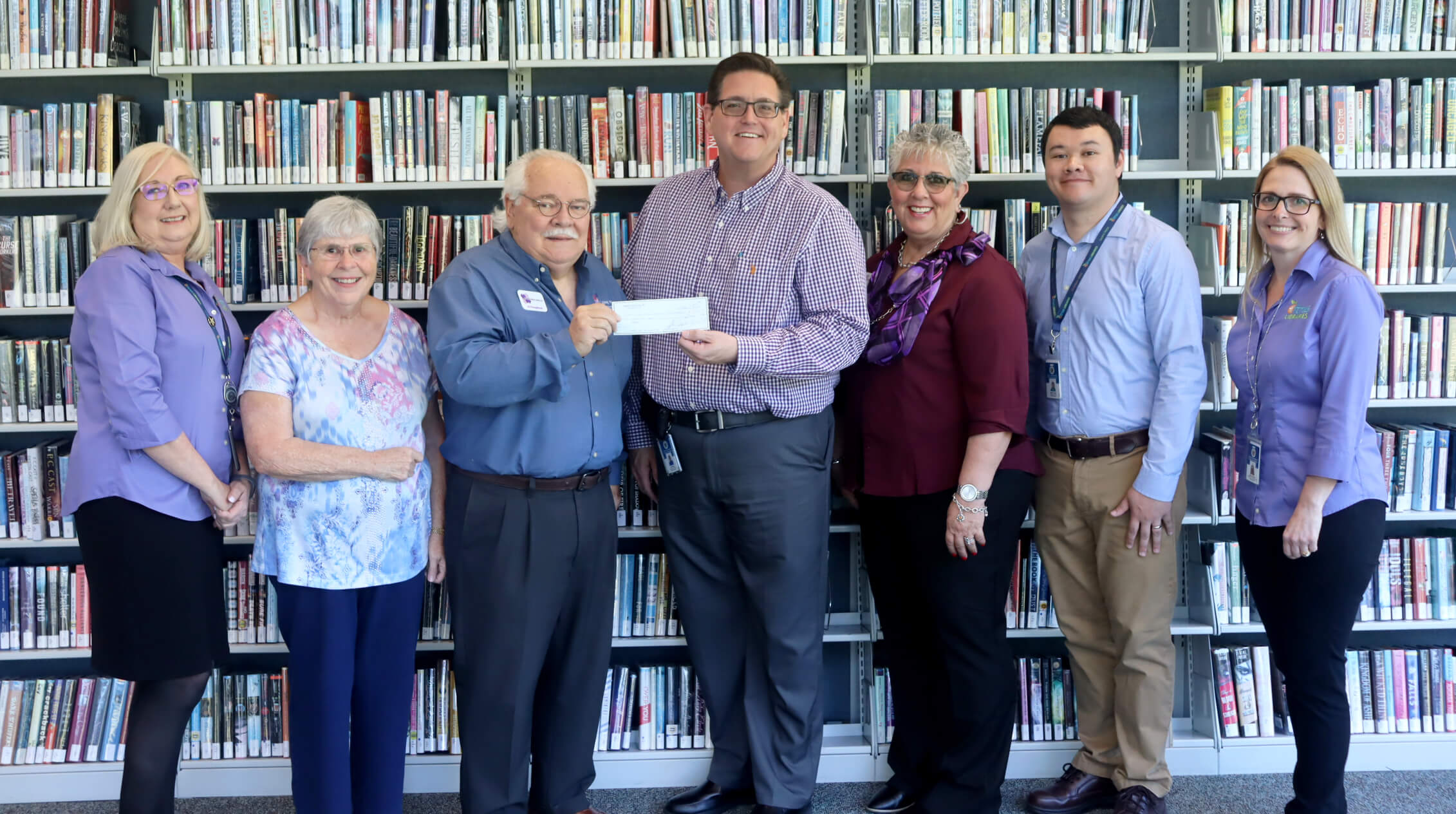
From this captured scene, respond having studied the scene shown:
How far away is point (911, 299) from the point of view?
9.77 feet

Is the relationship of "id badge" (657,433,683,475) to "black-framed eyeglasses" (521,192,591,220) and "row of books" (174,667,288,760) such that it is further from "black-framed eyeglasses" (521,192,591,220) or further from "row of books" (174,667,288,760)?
"row of books" (174,667,288,760)

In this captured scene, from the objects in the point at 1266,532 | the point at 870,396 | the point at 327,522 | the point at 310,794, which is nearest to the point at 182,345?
the point at 327,522

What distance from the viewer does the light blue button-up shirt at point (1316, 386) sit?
266cm

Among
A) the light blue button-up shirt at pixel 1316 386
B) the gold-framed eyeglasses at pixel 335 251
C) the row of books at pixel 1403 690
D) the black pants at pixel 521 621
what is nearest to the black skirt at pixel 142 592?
the black pants at pixel 521 621

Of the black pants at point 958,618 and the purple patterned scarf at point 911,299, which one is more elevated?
the purple patterned scarf at point 911,299

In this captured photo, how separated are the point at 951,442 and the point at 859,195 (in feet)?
3.33

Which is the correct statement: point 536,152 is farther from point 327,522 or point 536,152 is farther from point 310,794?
point 310,794

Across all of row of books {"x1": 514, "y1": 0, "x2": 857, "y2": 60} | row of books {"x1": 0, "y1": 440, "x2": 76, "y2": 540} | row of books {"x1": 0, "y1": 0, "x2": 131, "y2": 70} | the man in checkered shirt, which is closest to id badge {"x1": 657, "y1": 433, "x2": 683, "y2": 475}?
the man in checkered shirt

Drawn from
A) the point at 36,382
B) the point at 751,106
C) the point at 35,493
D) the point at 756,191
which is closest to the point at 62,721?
the point at 35,493

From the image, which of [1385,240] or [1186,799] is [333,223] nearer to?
[1186,799]

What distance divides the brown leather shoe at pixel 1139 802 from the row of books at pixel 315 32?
2.88 m

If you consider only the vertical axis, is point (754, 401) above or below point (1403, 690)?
above

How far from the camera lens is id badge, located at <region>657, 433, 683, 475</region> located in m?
3.07

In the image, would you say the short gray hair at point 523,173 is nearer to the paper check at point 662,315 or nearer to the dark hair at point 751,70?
the paper check at point 662,315
